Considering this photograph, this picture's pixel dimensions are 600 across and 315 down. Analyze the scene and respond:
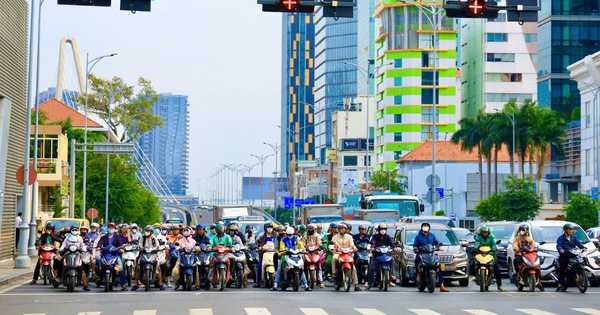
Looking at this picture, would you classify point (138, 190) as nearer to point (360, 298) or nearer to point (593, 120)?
point (593, 120)

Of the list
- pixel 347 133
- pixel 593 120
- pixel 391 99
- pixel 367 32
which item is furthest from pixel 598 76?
pixel 367 32

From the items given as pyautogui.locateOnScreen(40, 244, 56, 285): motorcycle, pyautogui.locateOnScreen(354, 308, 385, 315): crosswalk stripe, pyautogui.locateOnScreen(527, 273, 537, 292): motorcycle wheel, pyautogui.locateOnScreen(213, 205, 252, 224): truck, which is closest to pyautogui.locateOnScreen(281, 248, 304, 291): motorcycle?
pyautogui.locateOnScreen(527, 273, 537, 292): motorcycle wheel

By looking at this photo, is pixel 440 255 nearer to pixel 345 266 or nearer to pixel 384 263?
pixel 384 263

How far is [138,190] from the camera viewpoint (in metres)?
82.4

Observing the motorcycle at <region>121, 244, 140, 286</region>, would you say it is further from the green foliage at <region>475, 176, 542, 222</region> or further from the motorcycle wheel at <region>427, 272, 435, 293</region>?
the green foliage at <region>475, 176, 542, 222</region>

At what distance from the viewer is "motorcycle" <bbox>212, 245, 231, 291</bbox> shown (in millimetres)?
26250

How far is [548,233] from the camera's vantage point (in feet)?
96.7

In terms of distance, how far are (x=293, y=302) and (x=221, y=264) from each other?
485cm

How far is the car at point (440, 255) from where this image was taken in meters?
27.9

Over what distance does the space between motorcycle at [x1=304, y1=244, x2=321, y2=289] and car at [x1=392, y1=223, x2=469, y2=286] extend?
97.1 inches

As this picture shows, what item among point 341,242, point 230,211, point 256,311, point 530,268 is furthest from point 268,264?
point 230,211

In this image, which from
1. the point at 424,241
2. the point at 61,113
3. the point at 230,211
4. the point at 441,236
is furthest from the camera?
the point at 61,113

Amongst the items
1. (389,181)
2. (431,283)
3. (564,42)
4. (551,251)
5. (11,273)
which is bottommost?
(11,273)

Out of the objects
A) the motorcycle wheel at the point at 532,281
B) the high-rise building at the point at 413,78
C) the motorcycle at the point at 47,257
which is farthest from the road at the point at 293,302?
the high-rise building at the point at 413,78
